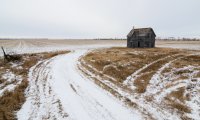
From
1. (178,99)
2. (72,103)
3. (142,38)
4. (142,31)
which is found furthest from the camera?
(142,31)

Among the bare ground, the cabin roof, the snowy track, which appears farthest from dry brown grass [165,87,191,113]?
the cabin roof

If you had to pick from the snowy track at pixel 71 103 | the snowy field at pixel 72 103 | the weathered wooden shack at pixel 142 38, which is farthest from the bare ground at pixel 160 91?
the weathered wooden shack at pixel 142 38

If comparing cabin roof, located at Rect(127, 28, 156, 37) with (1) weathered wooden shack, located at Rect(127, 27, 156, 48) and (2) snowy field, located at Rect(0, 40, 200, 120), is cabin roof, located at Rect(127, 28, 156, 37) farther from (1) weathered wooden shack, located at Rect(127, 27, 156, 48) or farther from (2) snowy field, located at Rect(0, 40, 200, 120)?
(2) snowy field, located at Rect(0, 40, 200, 120)

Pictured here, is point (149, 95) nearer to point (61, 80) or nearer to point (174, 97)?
point (174, 97)

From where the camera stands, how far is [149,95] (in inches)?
412

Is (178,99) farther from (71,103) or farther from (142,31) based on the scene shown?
(142,31)

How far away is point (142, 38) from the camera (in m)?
52.6

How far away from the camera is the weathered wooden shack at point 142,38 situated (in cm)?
5233

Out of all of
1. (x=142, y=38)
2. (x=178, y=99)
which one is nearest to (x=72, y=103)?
(x=178, y=99)

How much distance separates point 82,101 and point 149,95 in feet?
14.9

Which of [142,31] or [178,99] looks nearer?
[178,99]

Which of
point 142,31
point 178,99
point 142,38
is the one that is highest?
point 142,31

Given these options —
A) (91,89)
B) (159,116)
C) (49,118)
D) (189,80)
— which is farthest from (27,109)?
(189,80)

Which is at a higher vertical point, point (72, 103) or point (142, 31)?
point (142, 31)
